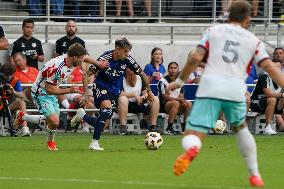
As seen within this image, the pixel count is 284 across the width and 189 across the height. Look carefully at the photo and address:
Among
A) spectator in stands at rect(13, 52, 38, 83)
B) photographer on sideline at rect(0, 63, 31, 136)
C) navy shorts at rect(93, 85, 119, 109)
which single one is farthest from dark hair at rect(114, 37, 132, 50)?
spectator in stands at rect(13, 52, 38, 83)

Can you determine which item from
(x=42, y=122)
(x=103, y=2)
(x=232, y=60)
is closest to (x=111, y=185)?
(x=232, y=60)

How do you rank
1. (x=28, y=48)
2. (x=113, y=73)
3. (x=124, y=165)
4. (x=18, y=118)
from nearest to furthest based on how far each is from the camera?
1. (x=124, y=165)
2. (x=113, y=73)
3. (x=18, y=118)
4. (x=28, y=48)

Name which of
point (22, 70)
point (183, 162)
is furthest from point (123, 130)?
point (183, 162)

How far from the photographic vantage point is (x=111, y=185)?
12.6m

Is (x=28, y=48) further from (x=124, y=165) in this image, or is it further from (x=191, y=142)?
(x=191, y=142)

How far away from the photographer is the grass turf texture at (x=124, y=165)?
1280 centimetres

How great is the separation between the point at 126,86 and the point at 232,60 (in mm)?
11842

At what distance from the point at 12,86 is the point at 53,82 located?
4.20 m

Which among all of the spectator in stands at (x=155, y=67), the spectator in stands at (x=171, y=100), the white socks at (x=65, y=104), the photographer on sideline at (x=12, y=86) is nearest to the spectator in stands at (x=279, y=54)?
the spectator in stands at (x=171, y=100)

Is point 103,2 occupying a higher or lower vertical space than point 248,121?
higher

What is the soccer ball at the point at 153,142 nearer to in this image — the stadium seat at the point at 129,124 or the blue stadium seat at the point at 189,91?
the stadium seat at the point at 129,124

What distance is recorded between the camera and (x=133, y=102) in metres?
23.8

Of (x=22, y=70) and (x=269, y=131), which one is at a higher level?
(x=22, y=70)

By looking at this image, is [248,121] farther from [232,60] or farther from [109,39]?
[232,60]
